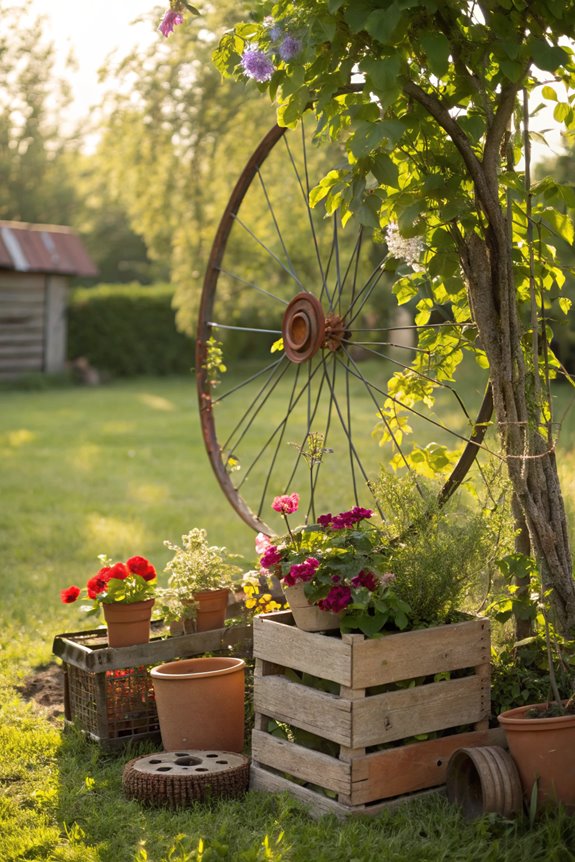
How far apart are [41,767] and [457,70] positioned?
7.78 ft

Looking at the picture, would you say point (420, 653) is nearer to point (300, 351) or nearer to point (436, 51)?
point (300, 351)

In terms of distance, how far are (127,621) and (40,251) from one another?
12.7m

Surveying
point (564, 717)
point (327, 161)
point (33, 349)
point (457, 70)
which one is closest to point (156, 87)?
point (327, 161)

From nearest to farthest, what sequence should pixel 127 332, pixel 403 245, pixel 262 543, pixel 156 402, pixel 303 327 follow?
pixel 403 245 < pixel 262 543 < pixel 303 327 < pixel 156 402 < pixel 127 332

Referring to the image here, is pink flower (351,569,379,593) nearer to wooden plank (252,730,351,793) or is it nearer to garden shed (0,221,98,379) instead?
A: wooden plank (252,730,351,793)

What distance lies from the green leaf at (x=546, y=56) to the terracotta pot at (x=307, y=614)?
146 centimetres

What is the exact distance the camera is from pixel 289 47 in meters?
2.67

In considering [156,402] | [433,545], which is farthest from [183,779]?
[156,402]

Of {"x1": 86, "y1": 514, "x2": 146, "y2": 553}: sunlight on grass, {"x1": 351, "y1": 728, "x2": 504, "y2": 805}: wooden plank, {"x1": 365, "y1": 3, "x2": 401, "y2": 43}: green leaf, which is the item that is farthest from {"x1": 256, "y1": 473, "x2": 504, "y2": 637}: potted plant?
{"x1": 86, "y1": 514, "x2": 146, "y2": 553}: sunlight on grass

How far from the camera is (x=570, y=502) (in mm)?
3742

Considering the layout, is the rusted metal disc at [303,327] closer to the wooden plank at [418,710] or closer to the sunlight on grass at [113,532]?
the wooden plank at [418,710]

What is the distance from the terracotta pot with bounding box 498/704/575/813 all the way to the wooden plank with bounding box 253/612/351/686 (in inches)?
17.5

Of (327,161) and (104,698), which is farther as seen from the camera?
(327,161)

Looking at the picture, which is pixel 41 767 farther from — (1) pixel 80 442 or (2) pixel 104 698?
(1) pixel 80 442
